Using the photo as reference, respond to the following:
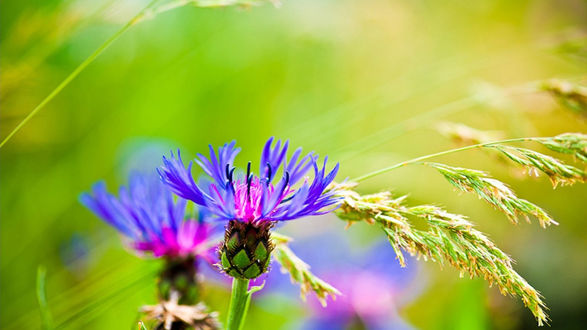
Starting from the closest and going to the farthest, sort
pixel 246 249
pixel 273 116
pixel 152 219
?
pixel 246 249 → pixel 152 219 → pixel 273 116

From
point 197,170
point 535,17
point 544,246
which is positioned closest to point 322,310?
point 197,170

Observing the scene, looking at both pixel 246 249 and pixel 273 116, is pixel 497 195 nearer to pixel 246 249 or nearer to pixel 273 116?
pixel 246 249

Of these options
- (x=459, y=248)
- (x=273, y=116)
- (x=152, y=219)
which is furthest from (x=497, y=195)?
(x=273, y=116)

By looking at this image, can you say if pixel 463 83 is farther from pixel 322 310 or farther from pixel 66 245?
pixel 66 245

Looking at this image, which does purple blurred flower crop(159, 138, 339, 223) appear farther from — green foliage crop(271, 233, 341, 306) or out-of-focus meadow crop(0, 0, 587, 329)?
out-of-focus meadow crop(0, 0, 587, 329)

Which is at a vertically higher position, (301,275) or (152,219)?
(152,219)

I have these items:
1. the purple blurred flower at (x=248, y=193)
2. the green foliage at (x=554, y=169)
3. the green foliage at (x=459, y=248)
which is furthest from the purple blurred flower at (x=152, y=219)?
the green foliage at (x=554, y=169)
